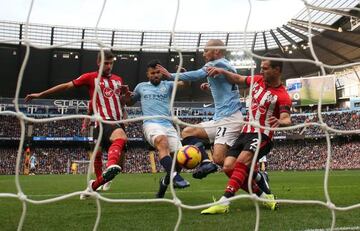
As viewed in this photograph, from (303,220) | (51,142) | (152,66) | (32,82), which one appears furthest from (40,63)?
(303,220)

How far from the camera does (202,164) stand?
4.66 metres

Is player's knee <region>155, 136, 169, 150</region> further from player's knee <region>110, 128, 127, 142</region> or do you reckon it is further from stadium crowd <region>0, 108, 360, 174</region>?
stadium crowd <region>0, 108, 360, 174</region>

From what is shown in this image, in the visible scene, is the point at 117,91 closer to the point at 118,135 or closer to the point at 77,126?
the point at 118,135

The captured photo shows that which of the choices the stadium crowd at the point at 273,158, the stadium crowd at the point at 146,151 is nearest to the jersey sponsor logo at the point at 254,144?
the stadium crowd at the point at 273,158

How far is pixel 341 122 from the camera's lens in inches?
1344

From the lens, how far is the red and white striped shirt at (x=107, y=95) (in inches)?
203

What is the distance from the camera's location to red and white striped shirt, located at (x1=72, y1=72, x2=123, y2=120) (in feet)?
16.9

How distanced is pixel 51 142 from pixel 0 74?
22.7ft

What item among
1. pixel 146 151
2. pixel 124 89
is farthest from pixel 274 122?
pixel 146 151

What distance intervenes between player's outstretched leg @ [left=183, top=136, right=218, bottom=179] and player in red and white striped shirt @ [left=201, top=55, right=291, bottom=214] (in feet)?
A: 0.52

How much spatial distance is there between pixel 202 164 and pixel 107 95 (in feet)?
4.89

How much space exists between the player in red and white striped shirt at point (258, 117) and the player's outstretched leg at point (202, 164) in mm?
160

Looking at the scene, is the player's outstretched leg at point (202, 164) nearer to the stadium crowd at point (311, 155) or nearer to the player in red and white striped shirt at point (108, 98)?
the player in red and white striped shirt at point (108, 98)

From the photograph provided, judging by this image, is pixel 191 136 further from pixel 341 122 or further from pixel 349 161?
pixel 341 122
